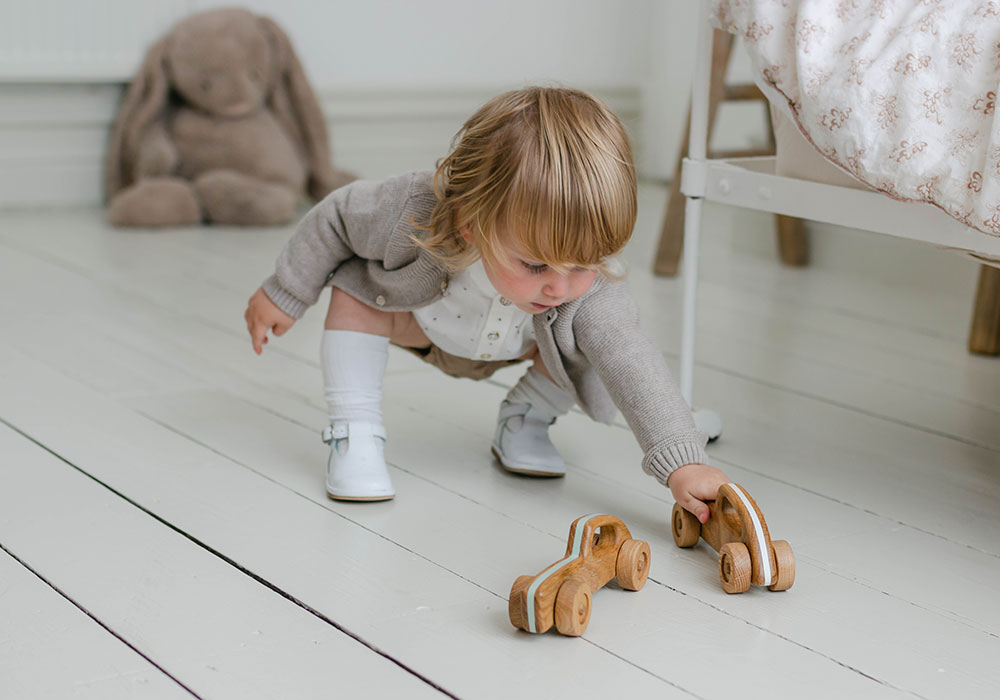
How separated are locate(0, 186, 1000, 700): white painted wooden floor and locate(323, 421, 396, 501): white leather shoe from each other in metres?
0.01

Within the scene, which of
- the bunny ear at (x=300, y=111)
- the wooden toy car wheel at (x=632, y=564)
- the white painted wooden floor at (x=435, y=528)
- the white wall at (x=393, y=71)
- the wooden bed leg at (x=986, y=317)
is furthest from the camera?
the bunny ear at (x=300, y=111)

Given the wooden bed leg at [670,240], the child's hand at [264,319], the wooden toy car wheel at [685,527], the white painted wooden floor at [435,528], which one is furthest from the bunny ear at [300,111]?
the wooden toy car wheel at [685,527]

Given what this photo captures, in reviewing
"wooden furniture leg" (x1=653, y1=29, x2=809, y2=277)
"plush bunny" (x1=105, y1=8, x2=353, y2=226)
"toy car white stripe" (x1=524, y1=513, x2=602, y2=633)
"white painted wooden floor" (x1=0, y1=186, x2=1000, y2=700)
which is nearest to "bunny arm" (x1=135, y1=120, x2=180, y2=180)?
"plush bunny" (x1=105, y1=8, x2=353, y2=226)

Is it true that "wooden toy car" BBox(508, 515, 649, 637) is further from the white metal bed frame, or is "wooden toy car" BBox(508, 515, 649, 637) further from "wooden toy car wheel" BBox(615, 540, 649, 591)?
the white metal bed frame

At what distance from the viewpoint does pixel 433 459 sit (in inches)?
44.6

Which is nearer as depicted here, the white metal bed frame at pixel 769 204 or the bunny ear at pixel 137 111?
the white metal bed frame at pixel 769 204

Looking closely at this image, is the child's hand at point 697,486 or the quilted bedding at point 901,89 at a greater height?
the quilted bedding at point 901,89

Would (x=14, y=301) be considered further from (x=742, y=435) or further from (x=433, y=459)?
(x=742, y=435)

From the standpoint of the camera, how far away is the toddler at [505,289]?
0.87 meters

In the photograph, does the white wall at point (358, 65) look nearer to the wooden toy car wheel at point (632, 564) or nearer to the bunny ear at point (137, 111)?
the bunny ear at point (137, 111)

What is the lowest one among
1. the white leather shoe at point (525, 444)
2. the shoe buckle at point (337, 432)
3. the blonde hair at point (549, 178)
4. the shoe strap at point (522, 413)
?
the white leather shoe at point (525, 444)

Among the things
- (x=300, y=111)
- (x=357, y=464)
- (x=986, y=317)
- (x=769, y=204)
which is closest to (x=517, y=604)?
(x=357, y=464)

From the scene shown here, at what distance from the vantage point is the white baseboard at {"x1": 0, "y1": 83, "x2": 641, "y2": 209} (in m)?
2.42

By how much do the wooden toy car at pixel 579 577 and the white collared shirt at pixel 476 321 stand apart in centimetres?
23
